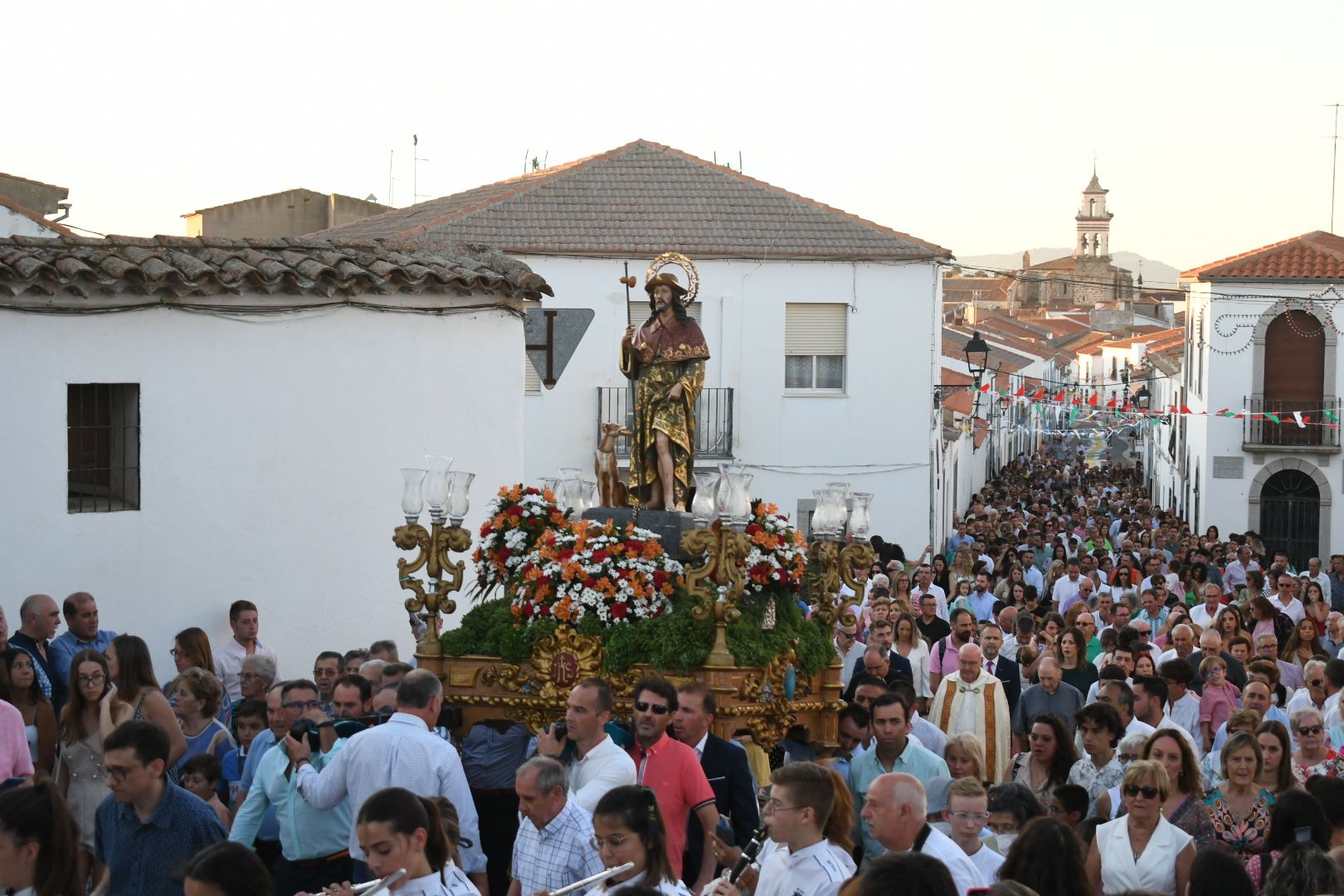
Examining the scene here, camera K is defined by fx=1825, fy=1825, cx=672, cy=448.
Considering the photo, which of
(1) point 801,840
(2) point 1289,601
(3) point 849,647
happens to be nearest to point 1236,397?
(2) point 1289,601

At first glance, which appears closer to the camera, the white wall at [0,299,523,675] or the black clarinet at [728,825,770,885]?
the black clarinet at [728,825,770,885]

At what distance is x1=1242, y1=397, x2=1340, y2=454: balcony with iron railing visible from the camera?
1378 inches

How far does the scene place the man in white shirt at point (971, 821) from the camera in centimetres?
666

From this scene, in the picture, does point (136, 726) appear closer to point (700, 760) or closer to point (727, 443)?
point (700, 760)

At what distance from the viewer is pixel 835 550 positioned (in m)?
10.0

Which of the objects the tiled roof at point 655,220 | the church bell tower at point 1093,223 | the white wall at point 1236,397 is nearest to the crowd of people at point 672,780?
the tiled roof at point 655,220

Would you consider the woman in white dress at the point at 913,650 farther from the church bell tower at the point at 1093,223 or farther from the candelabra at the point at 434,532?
the church bell tower at the point at 1093,223

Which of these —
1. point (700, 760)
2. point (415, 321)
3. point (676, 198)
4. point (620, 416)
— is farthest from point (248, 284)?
point (676, 198)

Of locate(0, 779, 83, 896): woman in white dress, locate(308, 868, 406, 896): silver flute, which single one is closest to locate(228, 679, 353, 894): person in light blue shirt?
locate(0, 779, 83, 896): woman in white dress

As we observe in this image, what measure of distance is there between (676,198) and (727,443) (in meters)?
3.74

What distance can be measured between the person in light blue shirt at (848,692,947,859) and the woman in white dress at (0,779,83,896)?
11.9 feet

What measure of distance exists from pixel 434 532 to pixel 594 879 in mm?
4065

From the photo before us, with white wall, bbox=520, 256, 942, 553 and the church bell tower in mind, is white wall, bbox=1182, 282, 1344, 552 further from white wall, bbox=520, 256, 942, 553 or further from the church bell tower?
the church bell tower

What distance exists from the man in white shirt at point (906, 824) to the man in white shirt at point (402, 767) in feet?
5.67
